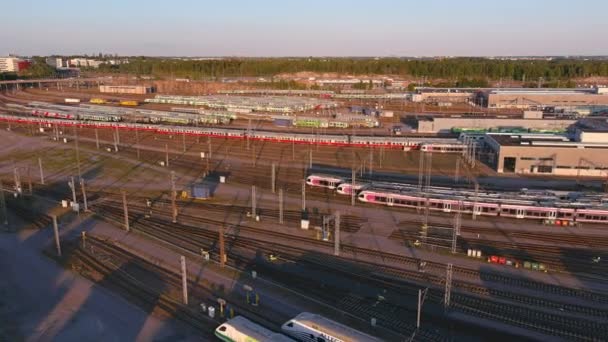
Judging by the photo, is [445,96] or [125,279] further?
[445,96]

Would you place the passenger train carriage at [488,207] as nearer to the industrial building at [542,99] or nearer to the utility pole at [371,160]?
the utility pole at [371,160]

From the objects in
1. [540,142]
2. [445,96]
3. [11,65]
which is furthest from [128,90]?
[540,142]

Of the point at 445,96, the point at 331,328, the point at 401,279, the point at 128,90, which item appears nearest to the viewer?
the point at 331,328

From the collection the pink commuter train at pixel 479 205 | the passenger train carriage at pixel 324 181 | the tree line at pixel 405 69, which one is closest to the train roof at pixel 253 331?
the pink commuter train at pixel 479 205

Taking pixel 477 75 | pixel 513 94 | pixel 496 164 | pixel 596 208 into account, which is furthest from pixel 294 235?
pixel 477 75

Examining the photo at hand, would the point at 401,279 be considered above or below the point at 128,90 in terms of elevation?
Result: below

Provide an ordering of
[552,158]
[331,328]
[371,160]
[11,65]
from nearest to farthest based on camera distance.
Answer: [331,328]
[552,158]
[371,160]
[11,65]

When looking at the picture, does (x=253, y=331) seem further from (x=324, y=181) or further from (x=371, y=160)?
(x=371, y=160)

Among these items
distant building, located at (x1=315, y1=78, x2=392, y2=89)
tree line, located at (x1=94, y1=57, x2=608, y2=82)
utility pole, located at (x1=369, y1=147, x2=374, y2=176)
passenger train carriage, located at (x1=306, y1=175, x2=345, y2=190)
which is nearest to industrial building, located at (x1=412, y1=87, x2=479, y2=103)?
distant building, located at (x1=315, y1=78, x2=392, y2=89)

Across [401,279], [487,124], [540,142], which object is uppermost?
[540,142]
